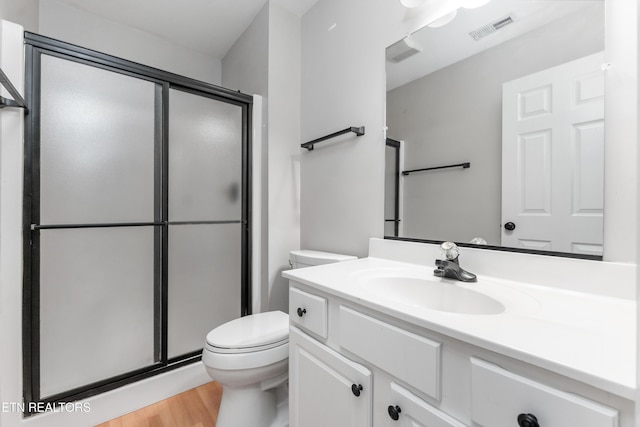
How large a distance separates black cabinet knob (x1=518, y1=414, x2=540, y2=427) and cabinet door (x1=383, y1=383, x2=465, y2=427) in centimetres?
13

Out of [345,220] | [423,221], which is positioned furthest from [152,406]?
[423,221]

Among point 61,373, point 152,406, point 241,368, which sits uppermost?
point 241,368

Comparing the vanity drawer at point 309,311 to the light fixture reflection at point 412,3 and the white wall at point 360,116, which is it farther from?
the light fixture reflection at point 412,3

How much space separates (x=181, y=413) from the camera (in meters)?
1.44

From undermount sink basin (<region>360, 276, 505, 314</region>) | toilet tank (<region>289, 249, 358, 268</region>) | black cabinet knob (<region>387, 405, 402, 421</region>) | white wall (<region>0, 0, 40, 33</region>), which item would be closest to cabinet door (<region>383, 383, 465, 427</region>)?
black cabinet knob (<region>387, 405, 402, 421</region>)

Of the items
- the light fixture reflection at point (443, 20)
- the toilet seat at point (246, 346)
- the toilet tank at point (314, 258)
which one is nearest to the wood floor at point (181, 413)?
the toilet seat at point (246, 346)

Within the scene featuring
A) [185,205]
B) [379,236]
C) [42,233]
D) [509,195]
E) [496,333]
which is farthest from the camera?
[185,205]

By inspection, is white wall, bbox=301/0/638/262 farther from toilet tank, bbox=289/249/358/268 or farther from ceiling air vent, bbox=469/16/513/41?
ceiling air vent, bbox=469/16/513/41

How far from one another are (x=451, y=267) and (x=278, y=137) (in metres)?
1.39

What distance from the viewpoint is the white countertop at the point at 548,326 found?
418 millimetres

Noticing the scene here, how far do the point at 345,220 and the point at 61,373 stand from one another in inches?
64.8

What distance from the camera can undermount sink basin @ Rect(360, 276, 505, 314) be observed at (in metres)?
0.83

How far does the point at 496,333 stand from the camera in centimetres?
52

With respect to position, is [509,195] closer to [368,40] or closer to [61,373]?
[368,40]
